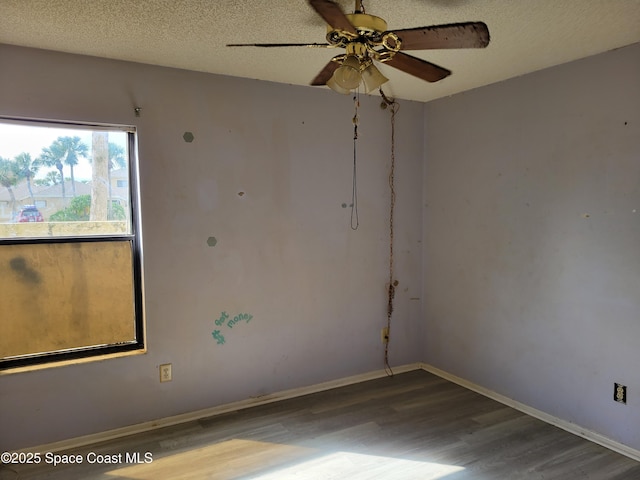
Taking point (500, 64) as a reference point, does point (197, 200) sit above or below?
below

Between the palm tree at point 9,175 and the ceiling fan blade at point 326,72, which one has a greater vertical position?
the ceiling fan blade at point 326,72

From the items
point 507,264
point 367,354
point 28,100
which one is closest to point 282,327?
point 367,354

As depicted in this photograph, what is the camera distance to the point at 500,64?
9.14ft

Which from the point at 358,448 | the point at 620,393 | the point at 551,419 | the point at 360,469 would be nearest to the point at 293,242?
the point at 358,448

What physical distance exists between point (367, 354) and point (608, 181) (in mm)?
2134

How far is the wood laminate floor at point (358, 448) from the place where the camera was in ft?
7.80

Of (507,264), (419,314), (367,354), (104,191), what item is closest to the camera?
(104,191)

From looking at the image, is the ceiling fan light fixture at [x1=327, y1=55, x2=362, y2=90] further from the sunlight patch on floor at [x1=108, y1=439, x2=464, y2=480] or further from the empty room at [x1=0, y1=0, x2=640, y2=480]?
the sunlight patch on floor at [x1=108, y1=439, x2=464, y2=480]

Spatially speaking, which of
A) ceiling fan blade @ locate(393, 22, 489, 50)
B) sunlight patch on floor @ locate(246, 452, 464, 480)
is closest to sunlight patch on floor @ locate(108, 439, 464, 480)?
sunlight patch on floor @ locate(246, 452, 464, 480)

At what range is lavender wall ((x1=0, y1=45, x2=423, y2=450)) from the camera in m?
2.61

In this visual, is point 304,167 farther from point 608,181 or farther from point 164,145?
point 608,181

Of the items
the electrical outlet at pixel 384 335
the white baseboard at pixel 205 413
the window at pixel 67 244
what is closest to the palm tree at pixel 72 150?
the window at pixel 67 244

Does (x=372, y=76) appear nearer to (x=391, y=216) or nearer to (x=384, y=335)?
(x=391, y=216)

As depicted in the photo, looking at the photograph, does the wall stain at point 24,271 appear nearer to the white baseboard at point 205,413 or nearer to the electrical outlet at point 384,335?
the white baseboard at point 205,413
